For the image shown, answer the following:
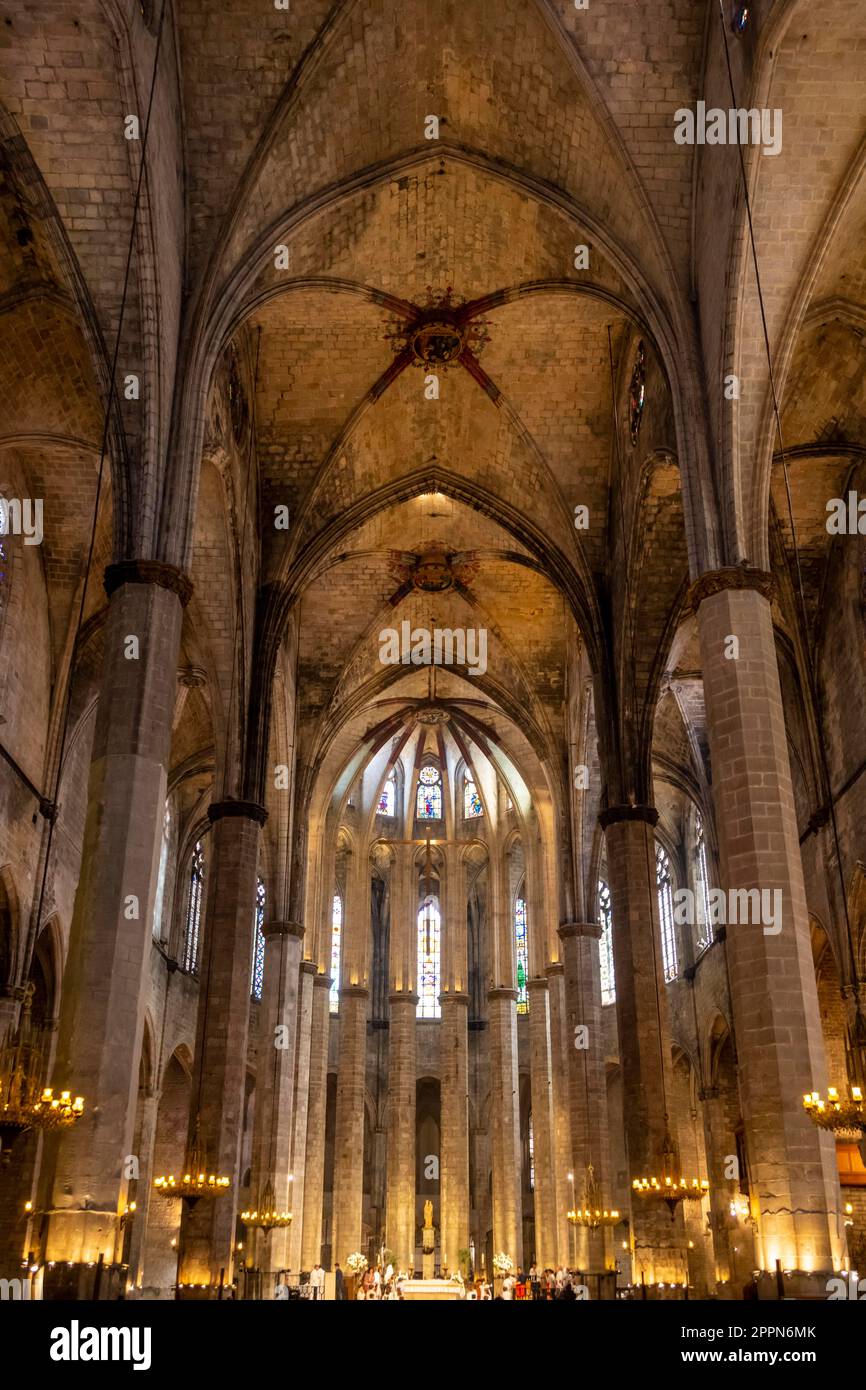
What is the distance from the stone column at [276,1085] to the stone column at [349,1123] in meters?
4.51

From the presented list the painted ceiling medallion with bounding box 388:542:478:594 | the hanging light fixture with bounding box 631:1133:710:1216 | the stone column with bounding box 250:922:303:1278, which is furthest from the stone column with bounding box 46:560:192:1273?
the stone column with bounding box 250:922:303:1278

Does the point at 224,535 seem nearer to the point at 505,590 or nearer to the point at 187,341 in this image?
the point at 187,341

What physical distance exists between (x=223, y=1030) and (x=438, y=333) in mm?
13332

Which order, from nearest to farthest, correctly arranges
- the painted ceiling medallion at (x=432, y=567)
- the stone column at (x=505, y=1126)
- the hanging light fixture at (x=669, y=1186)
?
1. the hanging light fixture at (x=669, y=1186)
2. the painted ceiling medallion at (x=432, y=567)
3. the stone column at (x=505, y=1126)

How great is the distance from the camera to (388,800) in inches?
1655

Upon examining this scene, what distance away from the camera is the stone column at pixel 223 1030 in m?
19.7

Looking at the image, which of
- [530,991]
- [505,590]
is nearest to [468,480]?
[505,590]

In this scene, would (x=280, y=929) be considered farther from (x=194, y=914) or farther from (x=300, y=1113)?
(x=194, y=914)

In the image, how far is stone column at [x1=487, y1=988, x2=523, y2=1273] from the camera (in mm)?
34875

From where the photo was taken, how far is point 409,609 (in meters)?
31.7

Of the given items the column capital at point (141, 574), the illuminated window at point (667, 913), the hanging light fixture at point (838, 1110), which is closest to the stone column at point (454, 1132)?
the illuminated window at point (667, 913)

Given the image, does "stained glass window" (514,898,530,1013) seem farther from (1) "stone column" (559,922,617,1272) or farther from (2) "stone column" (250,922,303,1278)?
(2) "stone column" (250,922,303,1278)

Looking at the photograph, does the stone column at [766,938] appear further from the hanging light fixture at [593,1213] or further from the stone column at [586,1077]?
the stone column at [586,1077]

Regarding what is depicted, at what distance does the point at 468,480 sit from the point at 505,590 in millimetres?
5091
